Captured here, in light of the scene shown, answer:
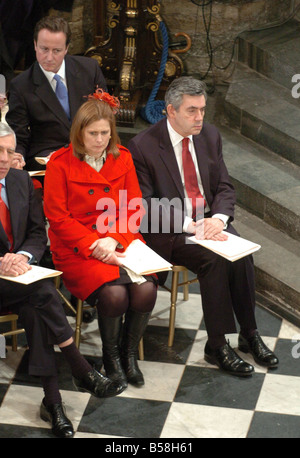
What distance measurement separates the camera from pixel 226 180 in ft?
17.9

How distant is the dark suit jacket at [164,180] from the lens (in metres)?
5.25

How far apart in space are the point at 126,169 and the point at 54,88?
941 mm

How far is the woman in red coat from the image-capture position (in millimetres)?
4891

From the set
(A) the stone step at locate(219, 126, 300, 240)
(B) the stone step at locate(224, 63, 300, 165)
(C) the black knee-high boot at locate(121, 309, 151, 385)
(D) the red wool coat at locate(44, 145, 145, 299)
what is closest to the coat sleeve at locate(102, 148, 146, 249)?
(D) the red wool coat at locate(44, 145, 145, 299)

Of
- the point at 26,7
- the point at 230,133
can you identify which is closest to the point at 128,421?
the point at 230,133

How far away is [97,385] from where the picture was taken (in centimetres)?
484

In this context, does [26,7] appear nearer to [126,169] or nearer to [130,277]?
[126,169]

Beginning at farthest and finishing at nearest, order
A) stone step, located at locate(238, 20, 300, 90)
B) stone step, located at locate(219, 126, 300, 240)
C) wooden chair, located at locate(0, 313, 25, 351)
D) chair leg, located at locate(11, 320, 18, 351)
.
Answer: stone step, located at locate(238, 20, 300, 90)
stone step, located at locate(219, 126, 300, 240)
chair leg, located at locate(11, 320, 18, 351)
wooden chair, located at locate(0, 313, 25, 351)

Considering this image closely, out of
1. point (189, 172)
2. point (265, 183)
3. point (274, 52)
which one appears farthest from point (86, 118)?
point (274, 52)

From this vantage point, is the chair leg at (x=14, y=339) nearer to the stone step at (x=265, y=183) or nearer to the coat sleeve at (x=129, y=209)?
the coat sleeve at (x=129, y=209)

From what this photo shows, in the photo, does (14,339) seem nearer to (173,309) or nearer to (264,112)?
(173,309)

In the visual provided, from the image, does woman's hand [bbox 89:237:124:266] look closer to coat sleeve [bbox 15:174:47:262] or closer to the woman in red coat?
the woman in red coat

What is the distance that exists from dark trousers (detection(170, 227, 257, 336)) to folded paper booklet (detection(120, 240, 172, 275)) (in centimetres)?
21

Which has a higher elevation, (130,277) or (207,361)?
(130,277)
